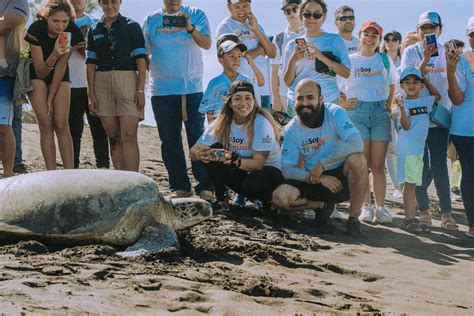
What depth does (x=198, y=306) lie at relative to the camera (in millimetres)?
3178

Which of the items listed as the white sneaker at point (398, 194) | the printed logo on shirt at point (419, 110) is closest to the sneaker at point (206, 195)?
the printed logo on shirt at point (419, 110)

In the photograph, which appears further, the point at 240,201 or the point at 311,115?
the point at 240,201

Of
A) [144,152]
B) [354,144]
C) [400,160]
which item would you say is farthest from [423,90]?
[144,152]

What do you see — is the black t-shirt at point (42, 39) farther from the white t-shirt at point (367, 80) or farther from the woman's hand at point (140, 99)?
the white t-shirt at point (367, 80)

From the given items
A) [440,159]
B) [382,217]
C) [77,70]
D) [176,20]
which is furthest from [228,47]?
[440,159]

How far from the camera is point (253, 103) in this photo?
569 centimetres

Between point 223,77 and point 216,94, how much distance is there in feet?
0.58

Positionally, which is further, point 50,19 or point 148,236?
→ point 50,19

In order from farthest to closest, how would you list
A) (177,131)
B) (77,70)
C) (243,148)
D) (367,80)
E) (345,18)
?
(345,18) → (77,70) → (367,80) → (177,131) → (243,148)

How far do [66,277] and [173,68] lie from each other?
297 cm

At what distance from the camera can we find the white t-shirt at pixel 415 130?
19.9ft

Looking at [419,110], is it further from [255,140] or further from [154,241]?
[154,241]

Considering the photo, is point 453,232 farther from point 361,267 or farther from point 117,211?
point 117,211

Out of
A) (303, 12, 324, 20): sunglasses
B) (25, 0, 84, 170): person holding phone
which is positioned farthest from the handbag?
(25, 0, 84, 170): person holding phone
